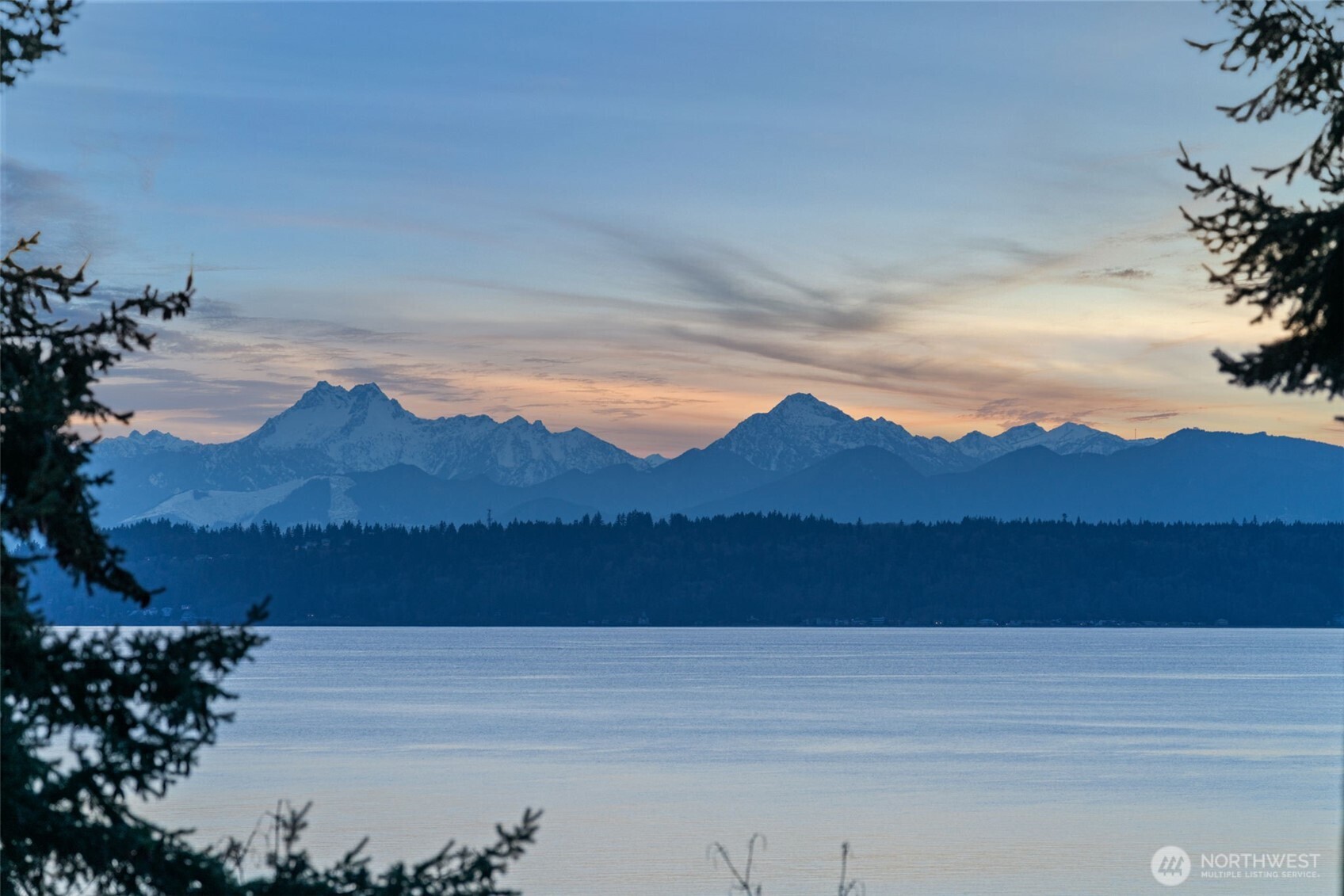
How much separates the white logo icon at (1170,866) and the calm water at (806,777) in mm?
440

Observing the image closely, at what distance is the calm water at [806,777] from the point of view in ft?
142

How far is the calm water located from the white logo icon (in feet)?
1.44

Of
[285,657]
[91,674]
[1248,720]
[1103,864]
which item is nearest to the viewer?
[91,674]

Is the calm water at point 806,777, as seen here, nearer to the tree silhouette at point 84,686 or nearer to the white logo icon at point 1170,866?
the white logo icon at point 1170,866

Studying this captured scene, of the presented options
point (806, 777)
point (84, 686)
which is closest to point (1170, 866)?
point (806, 777)

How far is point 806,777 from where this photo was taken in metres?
59.6

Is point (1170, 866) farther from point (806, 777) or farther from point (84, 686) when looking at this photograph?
point (84, 686)

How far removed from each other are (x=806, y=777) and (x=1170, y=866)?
17.9 metres

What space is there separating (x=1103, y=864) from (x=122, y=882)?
128 ft

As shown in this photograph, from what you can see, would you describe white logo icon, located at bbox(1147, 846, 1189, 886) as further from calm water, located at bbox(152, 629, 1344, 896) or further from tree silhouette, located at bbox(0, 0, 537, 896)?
tree silhouette, located at bbox(0, 0, 537, 896)

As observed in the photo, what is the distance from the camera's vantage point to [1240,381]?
25.0 feet

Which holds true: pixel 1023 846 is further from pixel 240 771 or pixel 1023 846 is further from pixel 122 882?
pixel 122 882

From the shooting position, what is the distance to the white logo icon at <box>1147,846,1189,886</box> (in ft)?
140

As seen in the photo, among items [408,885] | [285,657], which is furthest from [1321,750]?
[285,657]
